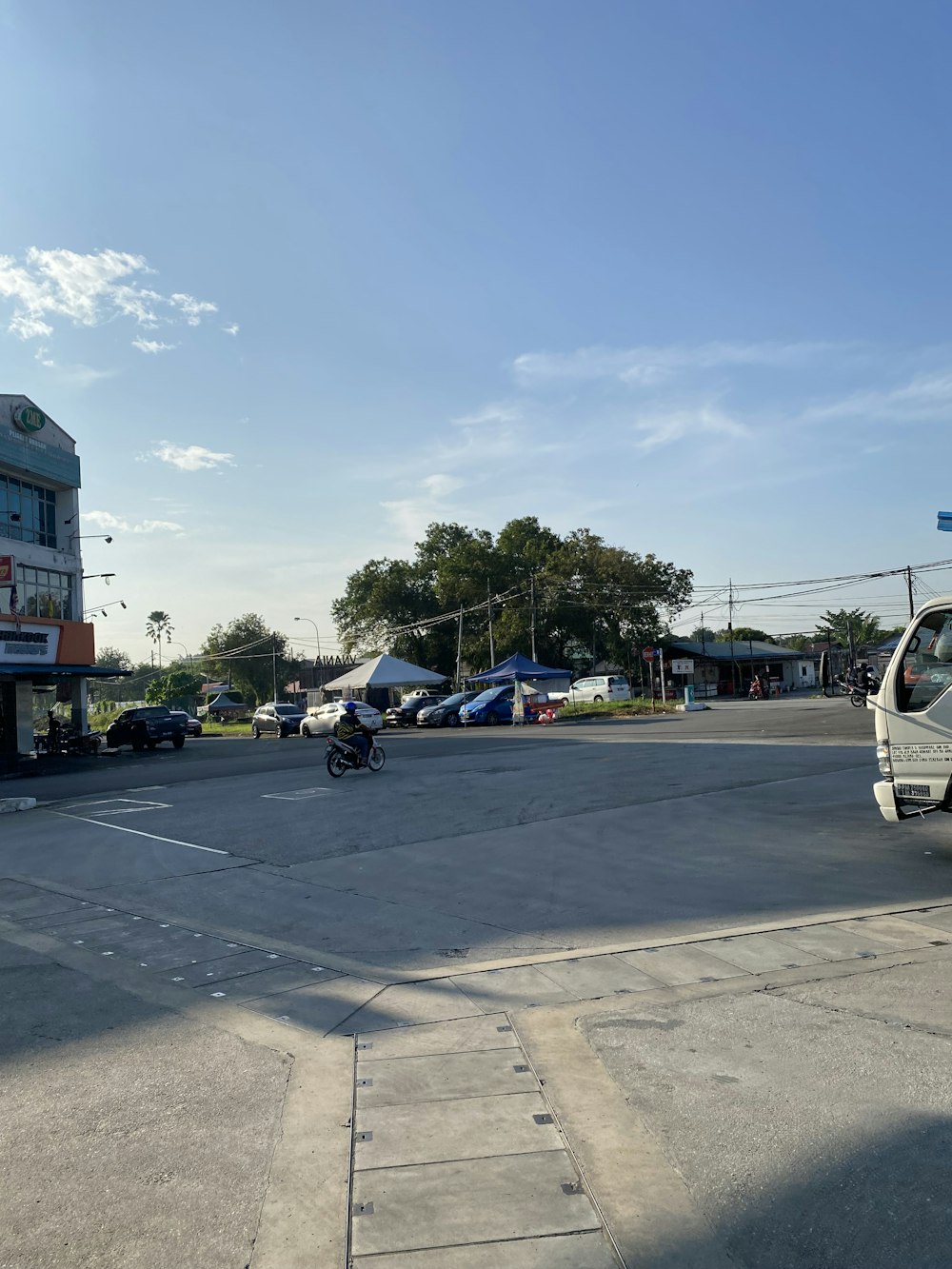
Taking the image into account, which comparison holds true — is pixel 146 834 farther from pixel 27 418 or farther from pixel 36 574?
pixel 27 418

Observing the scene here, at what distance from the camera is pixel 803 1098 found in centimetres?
420

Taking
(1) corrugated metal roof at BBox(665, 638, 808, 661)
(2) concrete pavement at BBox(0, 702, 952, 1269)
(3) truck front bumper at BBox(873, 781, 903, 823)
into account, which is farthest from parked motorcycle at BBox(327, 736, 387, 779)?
(1) corrugated metal roof at BBox(665, 638, 808, 661)

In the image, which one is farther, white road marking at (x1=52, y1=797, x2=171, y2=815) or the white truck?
white road marking at (x1=52, y1=797, x2=171, y2=815)

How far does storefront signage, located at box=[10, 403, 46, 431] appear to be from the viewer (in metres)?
37.7

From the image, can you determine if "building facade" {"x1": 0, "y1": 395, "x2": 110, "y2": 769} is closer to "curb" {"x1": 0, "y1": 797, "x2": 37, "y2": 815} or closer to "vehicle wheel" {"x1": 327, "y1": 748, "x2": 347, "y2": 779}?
"curb" {"x1": 0, "y1": 797, "x2": 37, "y2": 815}

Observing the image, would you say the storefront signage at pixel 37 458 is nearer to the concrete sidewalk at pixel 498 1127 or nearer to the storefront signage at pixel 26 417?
the storefront signage at pixel 26 417

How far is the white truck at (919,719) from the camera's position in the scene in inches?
345

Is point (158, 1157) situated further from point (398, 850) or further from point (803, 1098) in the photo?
point (398, 850)

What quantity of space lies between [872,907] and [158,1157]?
5847mm

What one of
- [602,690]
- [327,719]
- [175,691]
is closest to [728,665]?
[602,690]

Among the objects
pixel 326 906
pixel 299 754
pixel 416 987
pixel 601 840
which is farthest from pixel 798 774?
pixel 299 754

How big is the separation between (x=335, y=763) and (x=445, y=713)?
26.4 metres

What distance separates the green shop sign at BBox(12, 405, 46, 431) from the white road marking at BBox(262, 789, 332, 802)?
26363 mm

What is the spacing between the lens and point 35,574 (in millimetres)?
38969
